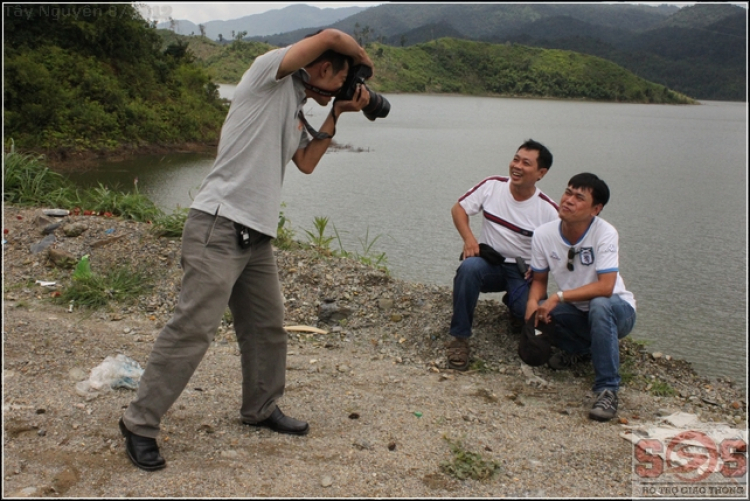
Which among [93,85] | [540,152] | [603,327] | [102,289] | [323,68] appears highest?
[93,85]

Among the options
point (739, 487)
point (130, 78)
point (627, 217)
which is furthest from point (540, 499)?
point (130, 78)

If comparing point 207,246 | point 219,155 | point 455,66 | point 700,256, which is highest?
point 455,66

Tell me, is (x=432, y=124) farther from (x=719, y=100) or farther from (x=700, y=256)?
(x=719, y=100)

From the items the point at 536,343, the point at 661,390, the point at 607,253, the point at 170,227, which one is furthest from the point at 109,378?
the point at 661,390

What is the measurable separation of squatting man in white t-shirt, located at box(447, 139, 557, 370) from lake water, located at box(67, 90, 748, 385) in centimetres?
199

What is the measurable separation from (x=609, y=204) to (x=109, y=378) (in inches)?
398

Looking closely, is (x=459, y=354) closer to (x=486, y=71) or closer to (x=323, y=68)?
(x=323, y=68)

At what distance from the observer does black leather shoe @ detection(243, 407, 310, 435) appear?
9.84ft

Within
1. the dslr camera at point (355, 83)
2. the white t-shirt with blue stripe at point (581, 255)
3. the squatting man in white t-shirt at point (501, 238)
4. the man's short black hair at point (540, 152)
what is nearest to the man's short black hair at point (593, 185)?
the white t-shirt with blue stripe at point (581, 255)

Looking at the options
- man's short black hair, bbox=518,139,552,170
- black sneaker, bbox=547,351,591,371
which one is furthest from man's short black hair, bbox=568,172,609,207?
black sneaker, bbox=547,351,591,371

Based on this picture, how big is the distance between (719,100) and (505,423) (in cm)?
9840

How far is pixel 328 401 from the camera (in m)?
3.43

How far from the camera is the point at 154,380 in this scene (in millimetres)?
2598

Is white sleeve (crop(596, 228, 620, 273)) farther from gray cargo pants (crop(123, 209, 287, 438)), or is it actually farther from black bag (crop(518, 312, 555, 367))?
gray cargo pants (crop(123, 209, 287, 438))
